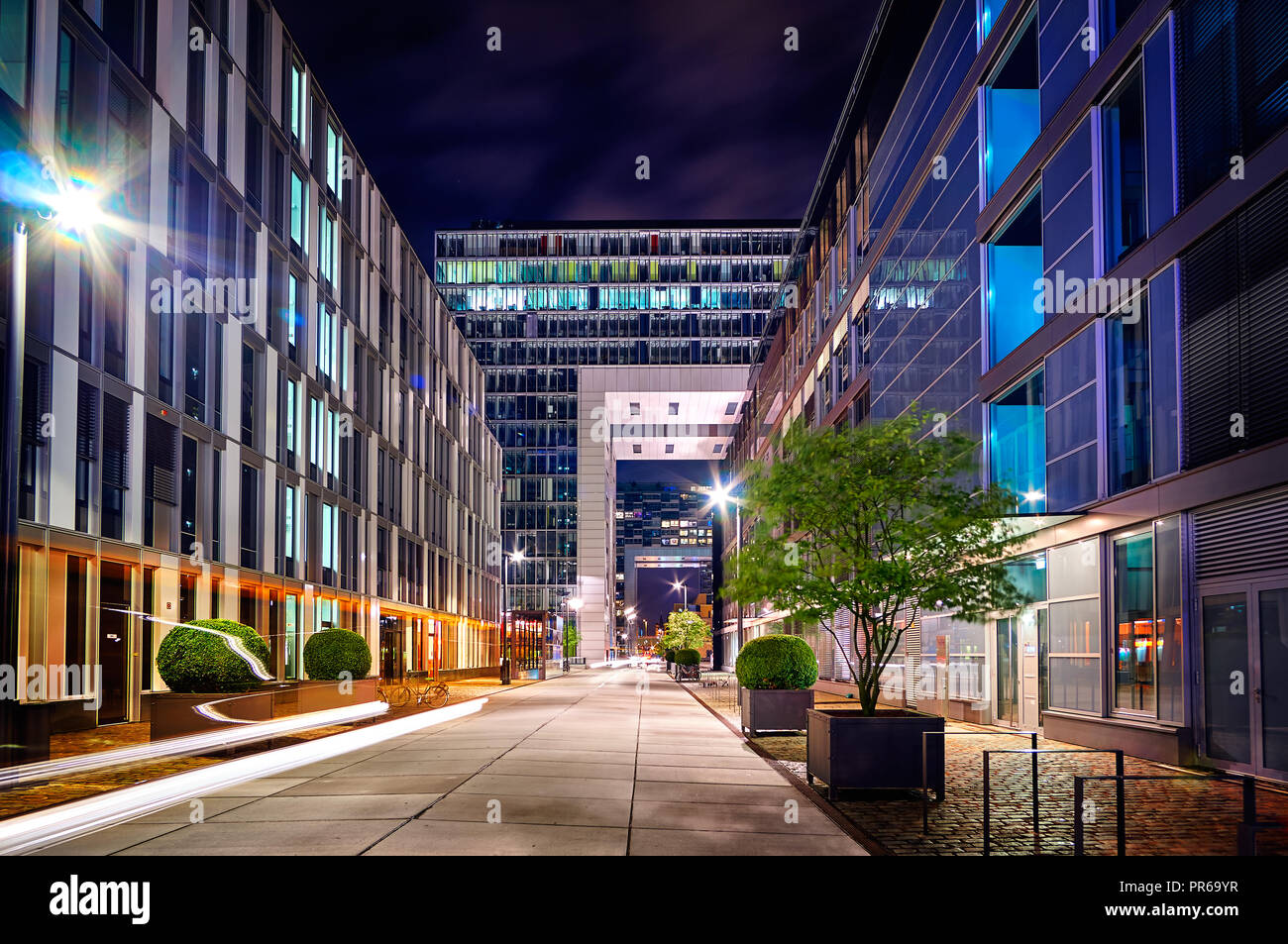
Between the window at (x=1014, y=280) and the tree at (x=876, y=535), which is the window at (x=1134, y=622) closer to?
the tree at (x=876, y=535)

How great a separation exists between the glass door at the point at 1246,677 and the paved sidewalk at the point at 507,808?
6689 mm

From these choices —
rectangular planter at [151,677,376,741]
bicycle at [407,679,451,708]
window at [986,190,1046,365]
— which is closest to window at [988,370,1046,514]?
window at [986,190,1046,365]

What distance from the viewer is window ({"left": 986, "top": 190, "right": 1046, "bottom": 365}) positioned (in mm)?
24844

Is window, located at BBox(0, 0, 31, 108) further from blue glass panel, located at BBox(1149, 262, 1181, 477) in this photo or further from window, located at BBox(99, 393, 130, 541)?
blue glass panel, located at BBox(1149, 262, 1181, 477)

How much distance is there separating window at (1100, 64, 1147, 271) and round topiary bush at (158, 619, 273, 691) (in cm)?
1800

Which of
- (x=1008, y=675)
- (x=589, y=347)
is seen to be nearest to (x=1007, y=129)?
(x=1008, y=675)

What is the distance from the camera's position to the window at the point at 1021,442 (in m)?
23.5

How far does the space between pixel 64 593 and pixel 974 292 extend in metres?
22.4

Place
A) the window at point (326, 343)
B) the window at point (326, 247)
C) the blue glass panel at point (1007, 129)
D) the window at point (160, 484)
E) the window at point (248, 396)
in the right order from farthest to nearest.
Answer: the window at point (326, 247)
the window at point (326, 343)
the window at point (248, 396)
the window at point (160, 484)
the blue glass panel at point (1007, 129)

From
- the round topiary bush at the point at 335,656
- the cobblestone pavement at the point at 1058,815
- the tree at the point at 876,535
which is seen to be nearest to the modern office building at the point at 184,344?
the round topiary bush at the point at 335,656

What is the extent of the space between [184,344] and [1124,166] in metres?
23.4
